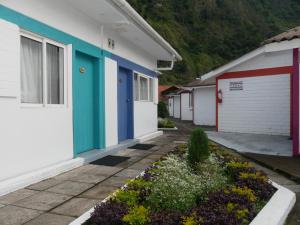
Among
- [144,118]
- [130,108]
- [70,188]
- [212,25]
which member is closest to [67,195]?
[70,188]

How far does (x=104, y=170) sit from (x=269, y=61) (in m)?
8.98

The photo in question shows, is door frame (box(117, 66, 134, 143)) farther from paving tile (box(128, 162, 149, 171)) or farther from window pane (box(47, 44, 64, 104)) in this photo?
window pane (box(47, 44, 64, 104))

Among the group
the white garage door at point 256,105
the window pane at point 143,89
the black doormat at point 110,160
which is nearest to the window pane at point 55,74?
the black doormat at point 110,160

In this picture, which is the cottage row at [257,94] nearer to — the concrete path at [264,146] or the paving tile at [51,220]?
the concrete path at [264,146]

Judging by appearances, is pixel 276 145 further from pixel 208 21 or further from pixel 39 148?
pixel 208 21

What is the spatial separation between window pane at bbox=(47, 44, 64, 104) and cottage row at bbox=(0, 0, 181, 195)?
0.02 meters

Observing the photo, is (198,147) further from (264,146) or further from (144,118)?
(144,118)

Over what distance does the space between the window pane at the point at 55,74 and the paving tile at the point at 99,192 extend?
1.89 meters

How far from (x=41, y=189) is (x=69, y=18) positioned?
333 cm

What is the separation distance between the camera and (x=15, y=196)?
397 centimetres

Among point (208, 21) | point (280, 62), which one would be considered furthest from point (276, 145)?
point (208, 21)

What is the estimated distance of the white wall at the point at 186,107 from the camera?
24147mm

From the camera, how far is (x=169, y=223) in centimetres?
287

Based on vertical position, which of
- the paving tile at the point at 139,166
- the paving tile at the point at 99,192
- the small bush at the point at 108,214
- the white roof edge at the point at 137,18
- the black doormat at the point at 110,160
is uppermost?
the white roof edge at the point at 137,18
